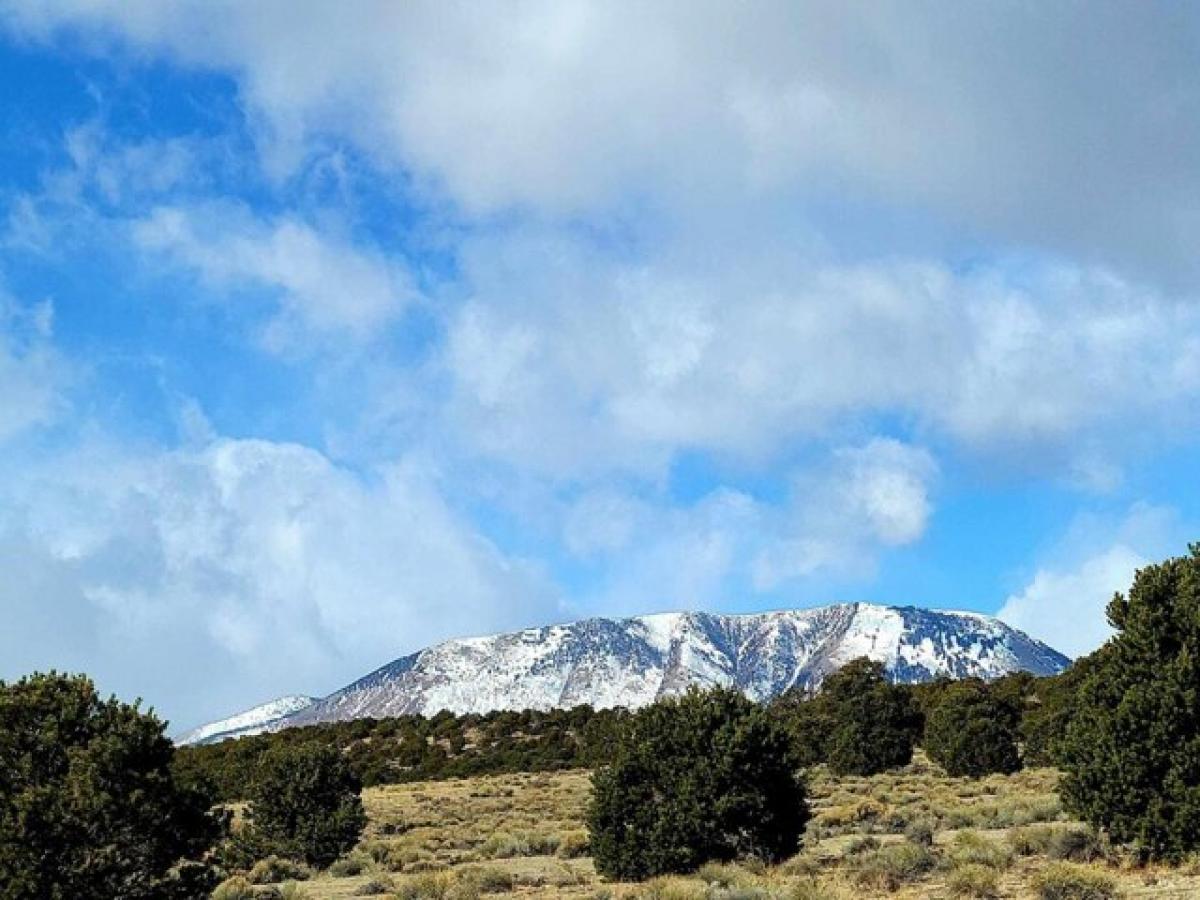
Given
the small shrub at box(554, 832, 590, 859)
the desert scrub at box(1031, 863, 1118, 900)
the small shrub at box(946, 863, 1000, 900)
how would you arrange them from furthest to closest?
the small shrub at box(554, 832, 590, 859) < the small shrub at box(946, 863, 1000, 900) < the desert scrub at box(1031, 863, 1118, 900)

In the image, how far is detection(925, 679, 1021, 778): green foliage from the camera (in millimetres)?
51031

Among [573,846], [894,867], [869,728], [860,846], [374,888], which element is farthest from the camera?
[869,728]

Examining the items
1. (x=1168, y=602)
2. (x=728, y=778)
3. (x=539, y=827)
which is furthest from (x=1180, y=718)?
(x=539, y=827)

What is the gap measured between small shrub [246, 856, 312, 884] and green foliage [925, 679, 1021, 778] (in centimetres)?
3171

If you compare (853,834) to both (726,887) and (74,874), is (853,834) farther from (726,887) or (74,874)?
(74,874)

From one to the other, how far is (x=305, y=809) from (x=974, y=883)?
18.3m

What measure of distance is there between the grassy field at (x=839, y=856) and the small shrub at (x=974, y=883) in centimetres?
3

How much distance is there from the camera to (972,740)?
51.1 metres

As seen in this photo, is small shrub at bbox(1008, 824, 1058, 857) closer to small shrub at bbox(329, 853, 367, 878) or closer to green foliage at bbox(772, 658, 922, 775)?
small shrub at bbox(329, 853, 367, 878)

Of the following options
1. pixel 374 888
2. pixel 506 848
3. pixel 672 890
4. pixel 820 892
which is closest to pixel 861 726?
pixel 506 848

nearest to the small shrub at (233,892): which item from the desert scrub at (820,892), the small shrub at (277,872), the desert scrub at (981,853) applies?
the small shrub at (277,872)

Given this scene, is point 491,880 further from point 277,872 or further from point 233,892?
point 277,872

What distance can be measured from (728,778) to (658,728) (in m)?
1.93

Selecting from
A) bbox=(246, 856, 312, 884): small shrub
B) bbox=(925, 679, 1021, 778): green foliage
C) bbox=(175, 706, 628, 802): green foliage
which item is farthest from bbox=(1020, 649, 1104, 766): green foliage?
bbox=(246, 856, 312, 884): small shrub
